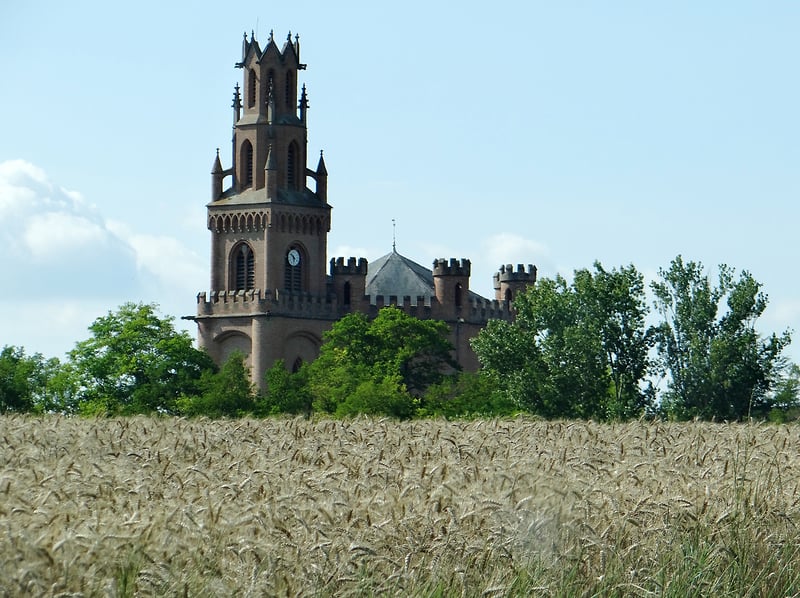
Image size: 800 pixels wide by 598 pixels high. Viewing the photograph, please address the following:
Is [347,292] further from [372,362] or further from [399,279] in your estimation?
[372,362]

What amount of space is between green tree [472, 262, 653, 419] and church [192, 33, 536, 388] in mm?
28870

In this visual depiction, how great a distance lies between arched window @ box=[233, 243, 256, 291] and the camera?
124m

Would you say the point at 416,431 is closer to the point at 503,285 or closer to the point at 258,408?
the point at 258,408

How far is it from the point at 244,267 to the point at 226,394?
82.0 ft

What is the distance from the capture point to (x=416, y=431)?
19688mm

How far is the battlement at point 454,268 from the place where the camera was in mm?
131125

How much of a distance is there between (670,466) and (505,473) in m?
2.55

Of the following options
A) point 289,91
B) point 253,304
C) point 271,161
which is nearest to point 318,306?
point 253,304

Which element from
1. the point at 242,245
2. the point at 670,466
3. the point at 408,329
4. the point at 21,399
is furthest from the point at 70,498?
the point at 242,245

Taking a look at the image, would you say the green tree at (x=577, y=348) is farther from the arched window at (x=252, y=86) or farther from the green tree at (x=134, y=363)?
the arched window at (x=252, y=86)

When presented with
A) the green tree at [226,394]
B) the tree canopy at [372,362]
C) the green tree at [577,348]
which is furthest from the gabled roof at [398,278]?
the green tree at [577,348]

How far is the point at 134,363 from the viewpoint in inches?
3927

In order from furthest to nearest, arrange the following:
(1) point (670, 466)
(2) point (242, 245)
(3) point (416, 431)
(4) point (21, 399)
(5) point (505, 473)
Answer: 1. (2) point (242, 245)
2. (4) point (21, 399)
3. (3) point (416, 431)
4. (1) point (670, 466)
5. (5) point (505, 473)

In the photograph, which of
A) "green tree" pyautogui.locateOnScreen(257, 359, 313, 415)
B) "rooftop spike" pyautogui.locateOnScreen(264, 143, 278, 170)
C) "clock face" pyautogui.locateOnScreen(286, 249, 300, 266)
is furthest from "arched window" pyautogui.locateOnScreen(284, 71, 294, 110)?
"green tree" pyautogui.locateOnScreen(257, 359, 313, 415)
